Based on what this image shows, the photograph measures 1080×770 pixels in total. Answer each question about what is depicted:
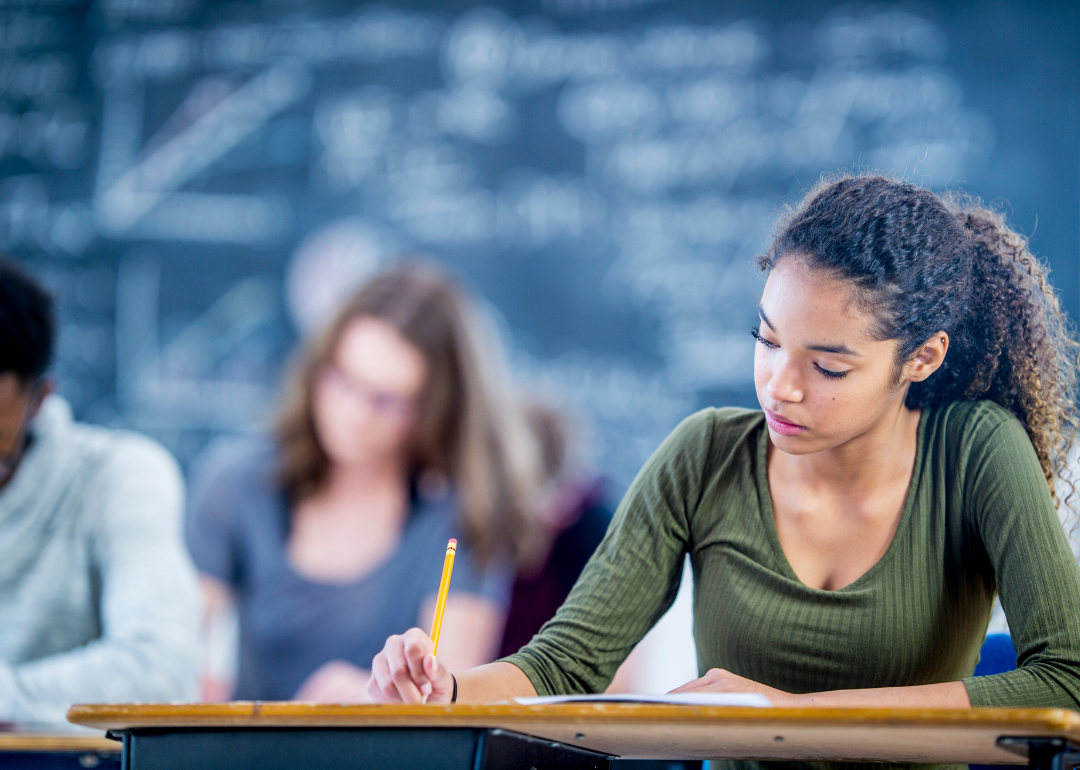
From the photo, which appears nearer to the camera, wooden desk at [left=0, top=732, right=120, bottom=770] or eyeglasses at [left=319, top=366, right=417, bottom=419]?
wooden desk at [left=0, top=732, right=120, bottom=770]

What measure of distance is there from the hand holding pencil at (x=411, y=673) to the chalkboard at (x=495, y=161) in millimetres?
1517

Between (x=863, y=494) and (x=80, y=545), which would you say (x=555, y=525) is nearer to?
(x=80, y=545)

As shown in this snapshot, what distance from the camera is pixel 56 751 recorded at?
4.47ft

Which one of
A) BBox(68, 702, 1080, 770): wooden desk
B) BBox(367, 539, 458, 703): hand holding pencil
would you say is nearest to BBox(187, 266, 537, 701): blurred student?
BBox(367, 539, 458, 703): hand holding pencil

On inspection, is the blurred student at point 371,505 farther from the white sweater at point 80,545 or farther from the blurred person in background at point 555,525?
the white sweater at point 80,545

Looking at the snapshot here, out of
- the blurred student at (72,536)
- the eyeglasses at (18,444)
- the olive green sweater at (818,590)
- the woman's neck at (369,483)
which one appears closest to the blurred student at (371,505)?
the woman's neck at (369,483)

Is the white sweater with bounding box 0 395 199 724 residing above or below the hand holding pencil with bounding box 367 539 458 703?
above

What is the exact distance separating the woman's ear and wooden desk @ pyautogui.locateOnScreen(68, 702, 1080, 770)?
0.39m

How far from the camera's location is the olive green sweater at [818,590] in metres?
1.01

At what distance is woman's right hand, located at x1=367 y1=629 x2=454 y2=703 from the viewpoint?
0.91 metres

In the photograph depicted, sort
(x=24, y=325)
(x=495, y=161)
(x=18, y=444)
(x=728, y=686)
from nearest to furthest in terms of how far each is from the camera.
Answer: (x=728, y=686) < (x=24, y=325) < (x=18, y=444) < (x=495, y=161)

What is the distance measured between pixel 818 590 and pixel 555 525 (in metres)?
1.29

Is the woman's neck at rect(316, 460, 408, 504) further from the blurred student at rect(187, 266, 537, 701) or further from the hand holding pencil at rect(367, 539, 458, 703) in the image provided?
the hand holding pencil at rect(367, 539, 458, 703)

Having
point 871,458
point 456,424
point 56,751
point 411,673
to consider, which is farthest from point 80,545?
point 871,458
